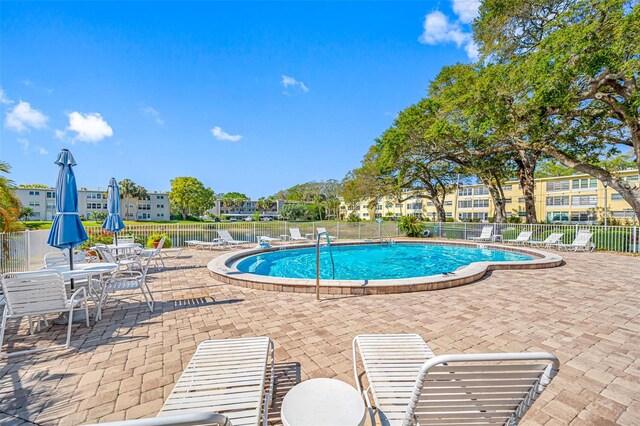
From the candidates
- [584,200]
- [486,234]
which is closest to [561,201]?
[584,200]

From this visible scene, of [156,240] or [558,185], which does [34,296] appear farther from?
[558,185]

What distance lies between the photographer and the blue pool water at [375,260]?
30.6 ft

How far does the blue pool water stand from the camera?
9.33 metres

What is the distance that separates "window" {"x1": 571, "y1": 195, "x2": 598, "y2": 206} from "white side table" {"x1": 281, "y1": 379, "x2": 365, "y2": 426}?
48521mm

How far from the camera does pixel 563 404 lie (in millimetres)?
2297

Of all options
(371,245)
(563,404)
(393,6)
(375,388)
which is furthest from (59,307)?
(371,245)

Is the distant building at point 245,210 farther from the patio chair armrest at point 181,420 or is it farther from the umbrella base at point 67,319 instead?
the patio chair armrest at point 181,420

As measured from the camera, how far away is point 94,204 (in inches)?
1984

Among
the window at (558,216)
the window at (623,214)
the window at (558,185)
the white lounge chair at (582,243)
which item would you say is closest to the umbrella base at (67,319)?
the white lounge chair at (582,243)

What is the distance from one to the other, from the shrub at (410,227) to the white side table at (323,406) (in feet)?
57.0

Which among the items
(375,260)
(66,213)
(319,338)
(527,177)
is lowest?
(375,260)

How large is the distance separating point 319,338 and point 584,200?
4827cm

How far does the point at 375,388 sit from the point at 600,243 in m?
16.3

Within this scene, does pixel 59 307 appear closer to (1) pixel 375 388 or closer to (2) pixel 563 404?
(1) pixel 375 388
